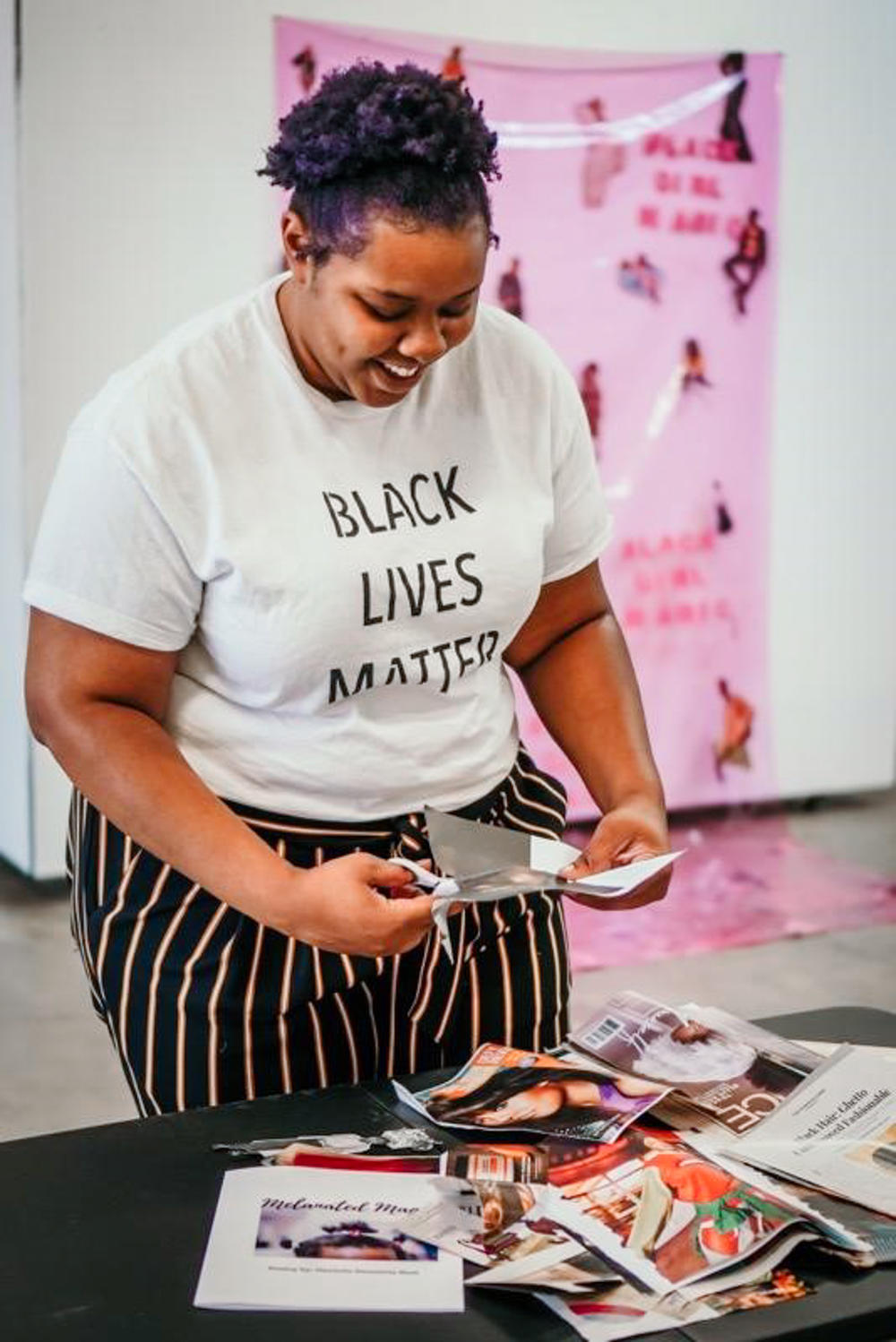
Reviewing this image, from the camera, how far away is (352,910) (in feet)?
4.71

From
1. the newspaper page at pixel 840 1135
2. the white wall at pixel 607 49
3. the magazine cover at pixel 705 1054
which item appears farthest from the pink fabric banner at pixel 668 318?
the newspaper page at pixel 840 1135

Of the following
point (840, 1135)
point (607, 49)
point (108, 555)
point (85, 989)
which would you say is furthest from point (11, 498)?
point (840, 1135)

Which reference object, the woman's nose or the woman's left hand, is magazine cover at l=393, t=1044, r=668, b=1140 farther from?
the woman's nose

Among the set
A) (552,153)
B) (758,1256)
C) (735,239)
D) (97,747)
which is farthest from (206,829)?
(735,239)

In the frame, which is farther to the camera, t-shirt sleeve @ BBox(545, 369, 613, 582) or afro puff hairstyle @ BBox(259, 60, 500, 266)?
t-shirt sleeve @ BBox(545, 369, 613, 582)

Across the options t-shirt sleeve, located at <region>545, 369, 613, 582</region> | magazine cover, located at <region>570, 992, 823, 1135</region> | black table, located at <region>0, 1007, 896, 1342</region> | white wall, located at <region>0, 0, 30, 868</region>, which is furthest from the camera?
white wall, located at <region>0, 0, 30, 868</region>

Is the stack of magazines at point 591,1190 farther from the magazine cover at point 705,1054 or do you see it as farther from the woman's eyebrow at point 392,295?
the woman's eyebrow at point 392,295

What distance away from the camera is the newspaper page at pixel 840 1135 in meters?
1.41

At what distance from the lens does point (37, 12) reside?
12.6 feet

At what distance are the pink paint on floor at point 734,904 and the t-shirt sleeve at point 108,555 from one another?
8.22 ft

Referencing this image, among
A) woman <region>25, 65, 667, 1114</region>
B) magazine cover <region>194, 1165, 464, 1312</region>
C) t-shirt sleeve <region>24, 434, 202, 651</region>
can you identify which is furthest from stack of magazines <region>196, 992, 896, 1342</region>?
t-shirt sleeve <region>24, 434, 202, 651</region>

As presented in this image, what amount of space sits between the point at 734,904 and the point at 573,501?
2.74 m

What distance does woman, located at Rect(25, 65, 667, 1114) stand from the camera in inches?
57.2

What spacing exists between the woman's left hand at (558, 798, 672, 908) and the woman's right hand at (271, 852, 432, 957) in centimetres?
18
